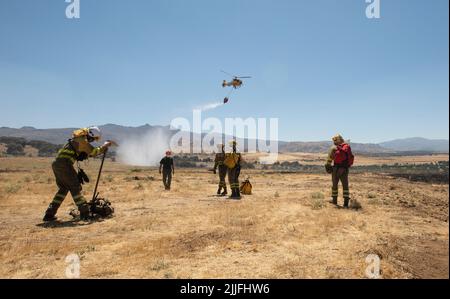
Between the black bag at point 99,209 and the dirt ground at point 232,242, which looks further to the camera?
the black bag at point 99,209

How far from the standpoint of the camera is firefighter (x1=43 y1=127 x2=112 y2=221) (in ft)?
33.2

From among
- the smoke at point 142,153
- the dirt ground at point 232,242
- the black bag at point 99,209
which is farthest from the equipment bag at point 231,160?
the smoke at point 142,153

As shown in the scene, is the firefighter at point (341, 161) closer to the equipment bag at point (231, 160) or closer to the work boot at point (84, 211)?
the equipment bag at point (231, 160)

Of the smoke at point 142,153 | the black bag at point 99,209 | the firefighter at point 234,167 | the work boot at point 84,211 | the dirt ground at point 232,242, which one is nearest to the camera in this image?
the dirt ground at point 232,242

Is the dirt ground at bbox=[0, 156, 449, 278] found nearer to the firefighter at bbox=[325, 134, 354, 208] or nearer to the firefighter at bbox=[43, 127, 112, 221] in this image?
the firefighter at bbox=[43, 127, 112, 221]

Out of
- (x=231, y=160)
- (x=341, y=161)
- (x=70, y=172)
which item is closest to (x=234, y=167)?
(x=231, y=160)

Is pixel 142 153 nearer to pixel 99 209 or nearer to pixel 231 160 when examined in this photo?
pixel 231 160

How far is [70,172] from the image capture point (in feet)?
33.4

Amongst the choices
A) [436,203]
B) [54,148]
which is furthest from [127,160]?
[436,203]

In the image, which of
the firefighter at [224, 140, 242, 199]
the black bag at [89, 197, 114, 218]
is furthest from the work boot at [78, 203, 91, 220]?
the firefighter at [224, 140, 242, 199]

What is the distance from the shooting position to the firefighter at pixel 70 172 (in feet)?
33.2

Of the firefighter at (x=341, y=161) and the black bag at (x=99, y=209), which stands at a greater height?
the firefighter at (x=341, y=161)

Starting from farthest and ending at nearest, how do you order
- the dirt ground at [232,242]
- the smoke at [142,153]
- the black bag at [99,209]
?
the smoke at [142,153], the black bag at [99,209], the dirt ground at [232,242]

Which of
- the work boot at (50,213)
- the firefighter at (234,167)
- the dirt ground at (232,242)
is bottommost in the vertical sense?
the dirt ground at (232,242)
